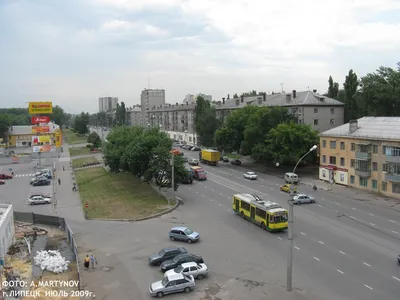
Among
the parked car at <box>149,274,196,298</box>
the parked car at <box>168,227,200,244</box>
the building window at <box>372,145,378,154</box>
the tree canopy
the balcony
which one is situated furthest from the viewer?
the building window at <box>372,145,378,154</box>

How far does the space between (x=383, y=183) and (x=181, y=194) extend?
2441 centimetres

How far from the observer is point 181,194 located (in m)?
49.9

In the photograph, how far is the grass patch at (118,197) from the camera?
4125cm

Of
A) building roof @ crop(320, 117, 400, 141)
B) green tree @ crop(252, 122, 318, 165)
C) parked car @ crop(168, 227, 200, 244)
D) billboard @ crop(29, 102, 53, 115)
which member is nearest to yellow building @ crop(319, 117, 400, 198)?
building roof @ crop(320, 117, 400, 141)

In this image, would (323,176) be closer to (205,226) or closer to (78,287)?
(205,226)

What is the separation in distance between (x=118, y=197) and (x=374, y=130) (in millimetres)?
33263

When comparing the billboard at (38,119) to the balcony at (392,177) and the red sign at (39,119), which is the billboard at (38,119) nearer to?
the red sign at (39,119)

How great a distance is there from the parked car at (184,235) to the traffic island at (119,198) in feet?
25.9

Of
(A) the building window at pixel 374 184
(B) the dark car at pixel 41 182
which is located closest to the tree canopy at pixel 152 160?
(B) the dark car at pixel 41 182

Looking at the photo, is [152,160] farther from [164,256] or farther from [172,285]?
[172,285]

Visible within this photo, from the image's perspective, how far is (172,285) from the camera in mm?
22000

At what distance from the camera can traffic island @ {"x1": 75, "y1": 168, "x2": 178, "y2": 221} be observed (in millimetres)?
40562

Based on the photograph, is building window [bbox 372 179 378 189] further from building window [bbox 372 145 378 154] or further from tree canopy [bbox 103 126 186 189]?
tree canopy [bbox 103 126 186 189]

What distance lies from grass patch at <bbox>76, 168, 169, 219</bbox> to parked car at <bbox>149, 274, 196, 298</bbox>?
682 inches
